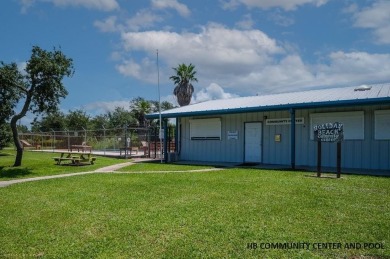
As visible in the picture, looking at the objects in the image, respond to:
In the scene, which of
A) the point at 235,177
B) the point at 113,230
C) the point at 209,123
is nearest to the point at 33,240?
the point at 113,230

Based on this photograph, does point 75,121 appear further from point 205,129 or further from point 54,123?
point 205,129

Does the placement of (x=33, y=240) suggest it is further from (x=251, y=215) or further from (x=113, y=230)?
(x=251, y=215)

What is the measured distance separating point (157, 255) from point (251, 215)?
8.16 ft

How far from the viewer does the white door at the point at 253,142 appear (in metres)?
18.4

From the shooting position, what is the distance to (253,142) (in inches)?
734

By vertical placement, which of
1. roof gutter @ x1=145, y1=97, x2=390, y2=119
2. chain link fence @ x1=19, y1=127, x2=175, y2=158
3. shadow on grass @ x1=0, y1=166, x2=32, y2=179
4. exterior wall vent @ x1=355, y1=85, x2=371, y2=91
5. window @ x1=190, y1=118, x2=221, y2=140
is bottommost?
shadow on grass @ x1=0, y1=166, x2=32, y2=179

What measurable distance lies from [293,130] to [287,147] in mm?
1562

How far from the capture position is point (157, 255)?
Result: 482 cm

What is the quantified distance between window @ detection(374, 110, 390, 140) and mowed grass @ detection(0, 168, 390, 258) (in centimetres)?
501

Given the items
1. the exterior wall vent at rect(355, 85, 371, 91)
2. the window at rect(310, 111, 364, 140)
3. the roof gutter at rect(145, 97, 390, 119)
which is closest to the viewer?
the roof gutter at rect(145, 97, 390, 119)

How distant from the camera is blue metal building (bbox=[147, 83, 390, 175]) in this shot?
48.9 ft

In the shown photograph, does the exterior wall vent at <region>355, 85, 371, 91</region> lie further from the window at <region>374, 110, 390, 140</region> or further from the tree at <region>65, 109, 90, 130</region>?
the tree at <region>65, 109, 90, 130</region>

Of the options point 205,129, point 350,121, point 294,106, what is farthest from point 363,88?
point 205,129

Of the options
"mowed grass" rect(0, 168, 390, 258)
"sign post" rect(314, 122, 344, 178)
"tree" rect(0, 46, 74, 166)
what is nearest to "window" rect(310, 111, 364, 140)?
"sign post" rect(314, 122, 344, 178)
